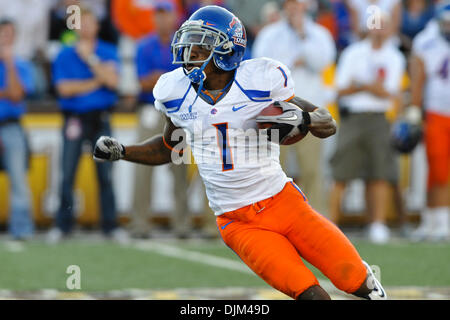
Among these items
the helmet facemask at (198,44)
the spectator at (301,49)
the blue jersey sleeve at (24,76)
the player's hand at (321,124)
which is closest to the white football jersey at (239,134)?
the helmet facemask at (198,44)

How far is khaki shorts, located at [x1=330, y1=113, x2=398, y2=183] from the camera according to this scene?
Answer: 9.01 m

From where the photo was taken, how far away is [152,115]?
8828 mm

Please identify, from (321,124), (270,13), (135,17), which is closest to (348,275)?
(321,124)

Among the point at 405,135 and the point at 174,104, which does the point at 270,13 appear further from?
the point at 174,104

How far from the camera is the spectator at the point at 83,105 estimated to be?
8641 mm

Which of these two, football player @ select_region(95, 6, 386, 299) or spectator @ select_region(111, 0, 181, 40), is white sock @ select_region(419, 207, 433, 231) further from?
football player @ select_region(95, 6, 386, 299)

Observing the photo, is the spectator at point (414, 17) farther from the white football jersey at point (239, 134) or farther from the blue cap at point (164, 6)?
the white football jersey at point (239, 134)

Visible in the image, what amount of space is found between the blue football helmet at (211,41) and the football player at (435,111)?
4789mm

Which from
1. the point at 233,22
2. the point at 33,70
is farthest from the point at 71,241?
the point at 233,22

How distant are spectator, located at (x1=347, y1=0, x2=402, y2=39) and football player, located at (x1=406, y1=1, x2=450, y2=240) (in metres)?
0.51

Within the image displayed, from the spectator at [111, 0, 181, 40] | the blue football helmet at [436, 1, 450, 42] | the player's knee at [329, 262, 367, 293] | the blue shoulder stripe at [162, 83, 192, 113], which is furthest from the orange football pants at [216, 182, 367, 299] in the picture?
the spectator at [111, 0, 181, 40]

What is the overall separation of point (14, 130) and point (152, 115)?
52.2 inches

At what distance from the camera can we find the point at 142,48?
8.80 m
